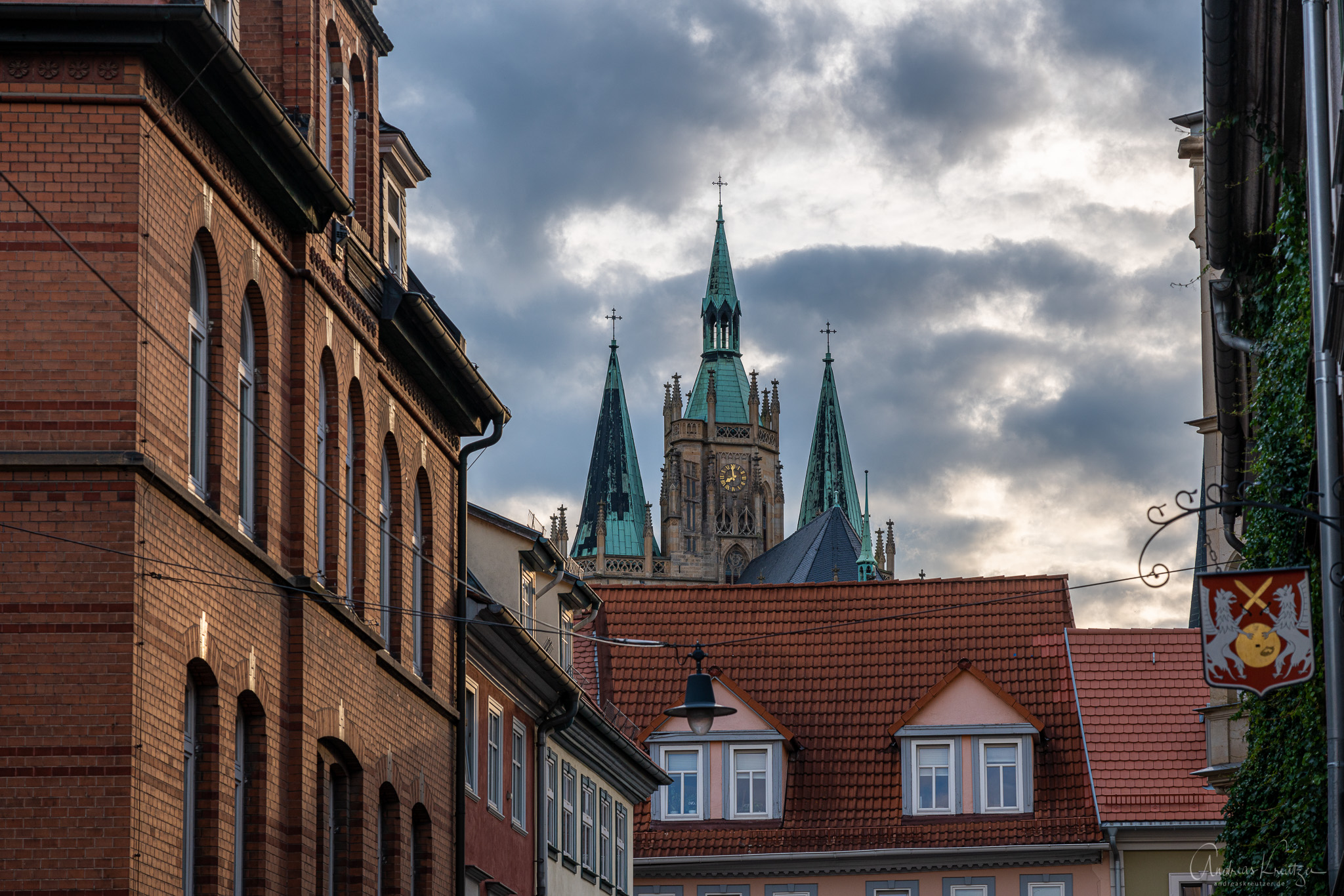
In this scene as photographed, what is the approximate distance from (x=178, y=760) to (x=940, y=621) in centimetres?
3204

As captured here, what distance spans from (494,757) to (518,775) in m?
2.04

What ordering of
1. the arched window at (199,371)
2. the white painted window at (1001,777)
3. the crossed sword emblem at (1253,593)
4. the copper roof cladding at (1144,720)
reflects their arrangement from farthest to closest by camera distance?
1. the white painted window at (1001,777)
2. the copper roof cladding at (1144,720)
3. the arched window at (199,371)
4. the crossed sword emblem at (1253,593)

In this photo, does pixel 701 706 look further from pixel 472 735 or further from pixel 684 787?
pixel 684 787

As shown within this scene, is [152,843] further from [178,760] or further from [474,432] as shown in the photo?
[474,432]

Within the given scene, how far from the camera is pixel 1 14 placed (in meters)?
16.1

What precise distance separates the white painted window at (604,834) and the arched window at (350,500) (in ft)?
51.5

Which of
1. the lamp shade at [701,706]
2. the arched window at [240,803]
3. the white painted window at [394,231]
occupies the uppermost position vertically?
the white painted window at [394,231]

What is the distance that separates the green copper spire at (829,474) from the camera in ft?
558

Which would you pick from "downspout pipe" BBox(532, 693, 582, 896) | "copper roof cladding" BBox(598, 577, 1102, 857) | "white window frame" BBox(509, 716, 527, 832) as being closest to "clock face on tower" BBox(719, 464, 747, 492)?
"copper roof cladding" BBox(598, 577, 1102, 857)

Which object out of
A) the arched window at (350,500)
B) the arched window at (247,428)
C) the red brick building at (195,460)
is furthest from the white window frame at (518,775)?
the arched window at (247,428)

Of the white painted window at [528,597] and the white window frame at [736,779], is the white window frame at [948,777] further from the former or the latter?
the white painted window at [528,597]

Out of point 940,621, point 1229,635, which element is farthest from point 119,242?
point 940,621

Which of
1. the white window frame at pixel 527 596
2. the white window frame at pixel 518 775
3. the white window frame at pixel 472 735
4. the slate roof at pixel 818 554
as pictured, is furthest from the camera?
the slate roof at pixel 818 554

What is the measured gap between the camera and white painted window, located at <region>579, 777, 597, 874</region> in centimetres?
3603
